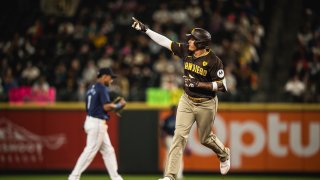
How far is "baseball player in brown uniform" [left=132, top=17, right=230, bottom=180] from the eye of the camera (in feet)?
37.3

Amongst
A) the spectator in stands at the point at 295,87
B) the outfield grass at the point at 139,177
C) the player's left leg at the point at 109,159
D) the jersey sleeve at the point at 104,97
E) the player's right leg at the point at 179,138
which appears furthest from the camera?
the spectator in stands at the point at 295,87

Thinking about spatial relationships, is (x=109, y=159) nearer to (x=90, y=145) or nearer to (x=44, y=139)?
(x=90, y=145)

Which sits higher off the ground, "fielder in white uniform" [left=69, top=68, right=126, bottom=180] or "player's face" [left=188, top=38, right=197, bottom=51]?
"player's face" [left=188, top=38, right=197, bottom=51]

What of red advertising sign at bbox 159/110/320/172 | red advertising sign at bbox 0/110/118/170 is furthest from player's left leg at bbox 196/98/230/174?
red advertising sign at bbox 0/110/118/170

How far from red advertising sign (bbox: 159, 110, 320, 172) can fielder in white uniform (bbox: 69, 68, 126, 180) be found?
5113 millimetres

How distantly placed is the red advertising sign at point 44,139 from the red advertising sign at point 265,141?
2627 mm

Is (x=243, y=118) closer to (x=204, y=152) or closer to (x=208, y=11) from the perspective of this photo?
(x=204, y=152)

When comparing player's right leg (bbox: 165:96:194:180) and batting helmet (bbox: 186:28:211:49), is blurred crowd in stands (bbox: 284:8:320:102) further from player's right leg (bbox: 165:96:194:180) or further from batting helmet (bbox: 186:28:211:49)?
batting helmet (bbox: 186:28:211:49)

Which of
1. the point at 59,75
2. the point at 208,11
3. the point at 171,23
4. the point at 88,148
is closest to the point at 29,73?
the point at 59,75

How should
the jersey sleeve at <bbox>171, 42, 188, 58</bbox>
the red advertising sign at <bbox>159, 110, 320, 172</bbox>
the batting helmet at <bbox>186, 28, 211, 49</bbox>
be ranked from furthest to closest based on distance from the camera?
1. the red advertising sign at <bbox>159, 110, 320, 172</bbox>
2. the jersey sleeve at <bbox>171, 42, 188, 58</bbox>
3. the batting helmet at <bbox>186, 28, 211, 49</bbox>

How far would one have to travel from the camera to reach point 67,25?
23.2 metres

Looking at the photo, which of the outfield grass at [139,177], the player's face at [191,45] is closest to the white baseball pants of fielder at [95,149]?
the player's face at [191,45]

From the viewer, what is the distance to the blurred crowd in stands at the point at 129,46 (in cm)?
2088

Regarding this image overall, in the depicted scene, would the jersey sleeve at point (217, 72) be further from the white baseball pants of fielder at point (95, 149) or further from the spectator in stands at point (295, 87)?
the spectator in stands at point (295, 87)
